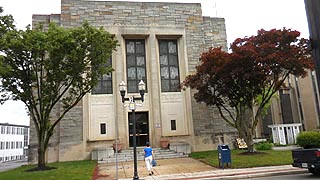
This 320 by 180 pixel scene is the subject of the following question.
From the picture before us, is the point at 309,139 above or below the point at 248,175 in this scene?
above

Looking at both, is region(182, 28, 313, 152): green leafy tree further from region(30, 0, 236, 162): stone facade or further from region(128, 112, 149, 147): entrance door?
region(128, 112, 149, 147): entrance door

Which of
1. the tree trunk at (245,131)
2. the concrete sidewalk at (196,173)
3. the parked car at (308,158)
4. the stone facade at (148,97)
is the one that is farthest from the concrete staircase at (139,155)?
the parked car at (308,158)

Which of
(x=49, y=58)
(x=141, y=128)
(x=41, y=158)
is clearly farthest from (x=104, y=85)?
(x=41, y=158)

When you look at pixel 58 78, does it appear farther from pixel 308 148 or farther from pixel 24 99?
pixel 308 148

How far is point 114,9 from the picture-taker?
26062mm

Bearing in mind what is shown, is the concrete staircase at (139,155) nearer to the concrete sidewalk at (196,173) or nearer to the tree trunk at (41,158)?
the tree trunk at (41,158)

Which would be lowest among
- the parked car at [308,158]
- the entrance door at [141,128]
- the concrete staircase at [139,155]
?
the concrete staircase at [139,155]

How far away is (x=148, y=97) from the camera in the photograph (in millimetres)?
25531

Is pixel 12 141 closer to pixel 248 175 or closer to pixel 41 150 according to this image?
pixel 41 150

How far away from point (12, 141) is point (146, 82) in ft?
246

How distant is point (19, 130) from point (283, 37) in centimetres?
9140

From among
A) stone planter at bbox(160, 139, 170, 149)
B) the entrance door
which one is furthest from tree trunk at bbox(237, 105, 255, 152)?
the entrance door

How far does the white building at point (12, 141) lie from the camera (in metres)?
78.3

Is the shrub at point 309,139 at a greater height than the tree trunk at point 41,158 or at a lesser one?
greater
